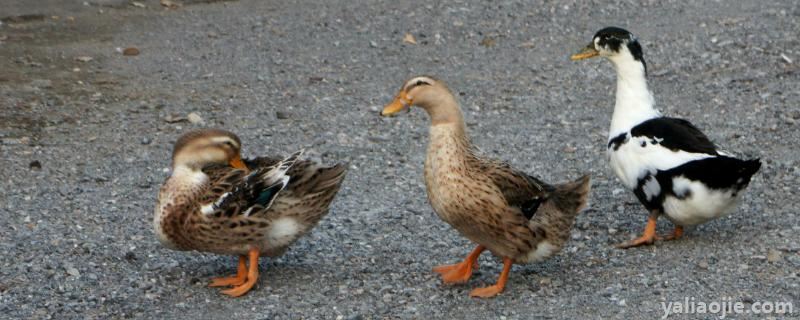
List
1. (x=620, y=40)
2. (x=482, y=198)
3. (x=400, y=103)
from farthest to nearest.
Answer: (x=620, y=40) < (x=400, y=103) < (x=482, y=198)

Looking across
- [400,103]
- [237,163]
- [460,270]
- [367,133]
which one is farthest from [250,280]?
[367,133]

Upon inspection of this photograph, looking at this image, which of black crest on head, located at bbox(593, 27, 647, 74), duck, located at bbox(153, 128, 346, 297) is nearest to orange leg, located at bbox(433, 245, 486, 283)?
duck, located at bbox(153, 128, 346, 297)

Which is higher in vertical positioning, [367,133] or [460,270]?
[460,270]

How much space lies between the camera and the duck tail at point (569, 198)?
6340mm

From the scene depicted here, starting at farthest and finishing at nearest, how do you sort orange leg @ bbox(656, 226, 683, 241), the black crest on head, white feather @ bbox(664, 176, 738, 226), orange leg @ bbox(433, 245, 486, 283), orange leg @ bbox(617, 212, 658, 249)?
the black crest on head
orange leg @ bbox(656, 226, 683, 241)
orange leg @ bbox(617, 212, 658, 249)
white feather @ bbox(664, 176, 738, 226)
orange leg @ bbox(433, 245, 486, 283)

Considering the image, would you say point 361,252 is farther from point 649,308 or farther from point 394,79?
point 394,79

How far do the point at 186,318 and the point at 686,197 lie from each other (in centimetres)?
287

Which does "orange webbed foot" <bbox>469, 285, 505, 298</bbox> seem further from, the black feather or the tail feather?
the black feather

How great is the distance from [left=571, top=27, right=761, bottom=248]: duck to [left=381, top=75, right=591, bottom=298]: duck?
26.5 inches

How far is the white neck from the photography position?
7.27 metres

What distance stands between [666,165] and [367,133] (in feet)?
10.1

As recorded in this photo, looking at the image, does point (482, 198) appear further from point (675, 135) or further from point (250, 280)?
point (675, 135)

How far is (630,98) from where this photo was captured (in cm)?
738

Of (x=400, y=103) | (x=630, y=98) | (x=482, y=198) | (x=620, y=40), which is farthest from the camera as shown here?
(x=620, y=40)
